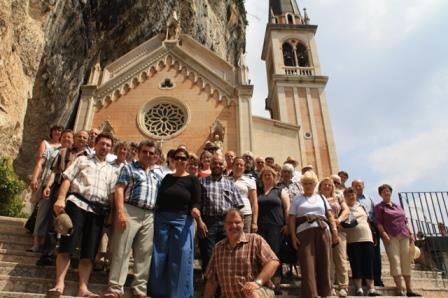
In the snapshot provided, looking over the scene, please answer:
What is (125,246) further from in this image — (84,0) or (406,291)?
(84,0)

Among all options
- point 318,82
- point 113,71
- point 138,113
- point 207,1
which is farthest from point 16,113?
point 207,1

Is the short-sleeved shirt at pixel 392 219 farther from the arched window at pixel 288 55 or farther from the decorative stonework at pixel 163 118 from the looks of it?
the arched window at pixel 288 55

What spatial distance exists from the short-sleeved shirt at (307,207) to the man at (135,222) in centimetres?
162

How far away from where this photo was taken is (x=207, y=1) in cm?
2492

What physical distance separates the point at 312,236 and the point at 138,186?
1966 mm

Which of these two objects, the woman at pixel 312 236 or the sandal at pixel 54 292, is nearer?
the sandal at pixel 54 292

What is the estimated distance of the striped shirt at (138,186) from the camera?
3869 millimetres

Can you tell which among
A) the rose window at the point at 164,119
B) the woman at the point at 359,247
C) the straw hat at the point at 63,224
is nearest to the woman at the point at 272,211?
the woman at the point at 359,247

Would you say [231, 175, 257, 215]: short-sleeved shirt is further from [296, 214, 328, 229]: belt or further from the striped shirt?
the striped shirt

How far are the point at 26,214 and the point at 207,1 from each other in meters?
19.5

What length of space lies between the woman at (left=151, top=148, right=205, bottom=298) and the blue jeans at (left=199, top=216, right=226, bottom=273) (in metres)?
0.37

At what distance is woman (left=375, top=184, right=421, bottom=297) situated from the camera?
5.18 m

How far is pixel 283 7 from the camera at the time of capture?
89.5 feet

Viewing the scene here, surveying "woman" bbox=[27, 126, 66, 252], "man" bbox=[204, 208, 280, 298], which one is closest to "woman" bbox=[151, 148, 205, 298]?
"man" bbox=[204, 208, 280, 298]
